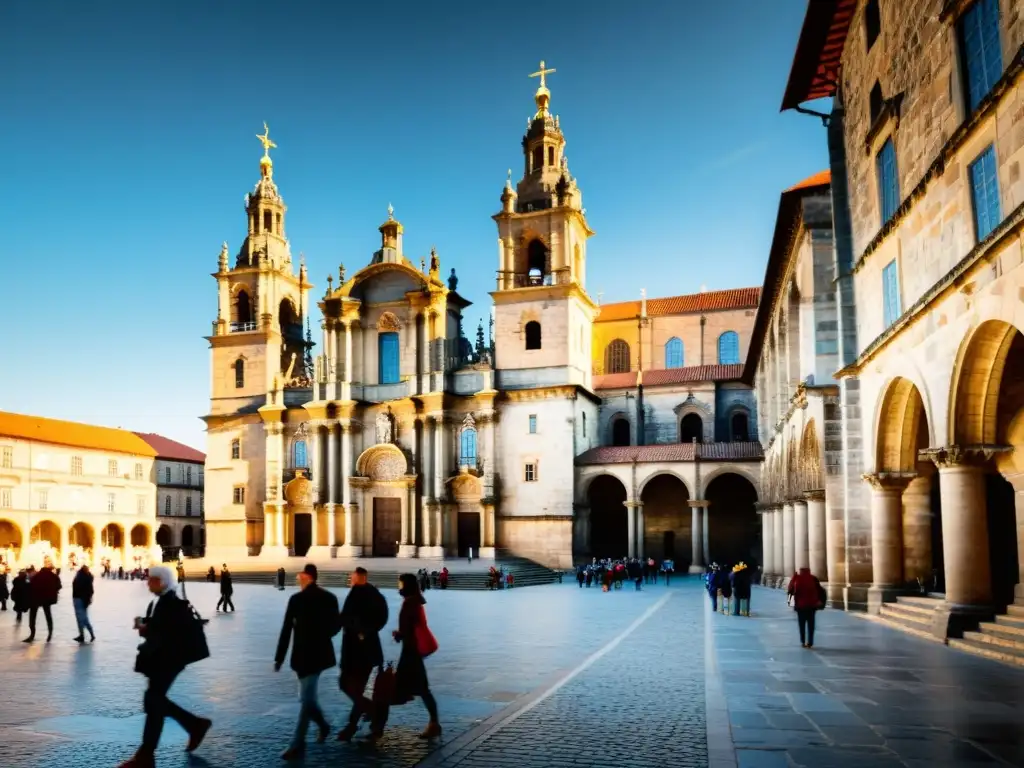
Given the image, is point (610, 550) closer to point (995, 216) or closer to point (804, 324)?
point (804, 324)

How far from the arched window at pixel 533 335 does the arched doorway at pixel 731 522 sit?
41.0ft

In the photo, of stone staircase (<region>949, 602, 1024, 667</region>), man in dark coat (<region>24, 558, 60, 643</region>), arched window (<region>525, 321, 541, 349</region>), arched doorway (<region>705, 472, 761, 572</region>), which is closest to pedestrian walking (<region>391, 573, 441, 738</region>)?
stone staircase (<region>949, 602, 1024, 667</region>)

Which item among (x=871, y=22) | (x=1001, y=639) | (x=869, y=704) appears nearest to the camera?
(x=869, y=704)

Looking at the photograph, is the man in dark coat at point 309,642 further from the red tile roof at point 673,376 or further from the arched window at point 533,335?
the red tile roof at point 673,376

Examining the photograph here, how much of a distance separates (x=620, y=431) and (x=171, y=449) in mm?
48110

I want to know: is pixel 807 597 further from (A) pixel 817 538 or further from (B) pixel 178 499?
(B) pixel 178 499

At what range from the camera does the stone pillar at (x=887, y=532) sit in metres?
20.3

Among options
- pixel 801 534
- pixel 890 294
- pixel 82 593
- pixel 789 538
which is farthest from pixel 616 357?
pixel 82 593

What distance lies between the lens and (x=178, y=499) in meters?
84.1

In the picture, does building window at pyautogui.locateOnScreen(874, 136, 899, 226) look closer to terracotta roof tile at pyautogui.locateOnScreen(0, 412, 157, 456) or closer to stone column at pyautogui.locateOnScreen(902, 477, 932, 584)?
stone column at pyautogui.locateOnScreen(902, 477, 932, 584)

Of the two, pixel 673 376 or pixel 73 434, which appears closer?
pixel 673 376

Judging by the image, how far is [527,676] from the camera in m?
13.7

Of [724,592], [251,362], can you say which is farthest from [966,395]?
[251,362]

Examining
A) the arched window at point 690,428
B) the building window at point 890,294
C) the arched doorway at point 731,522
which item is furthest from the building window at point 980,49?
the arched window at point 690,428
